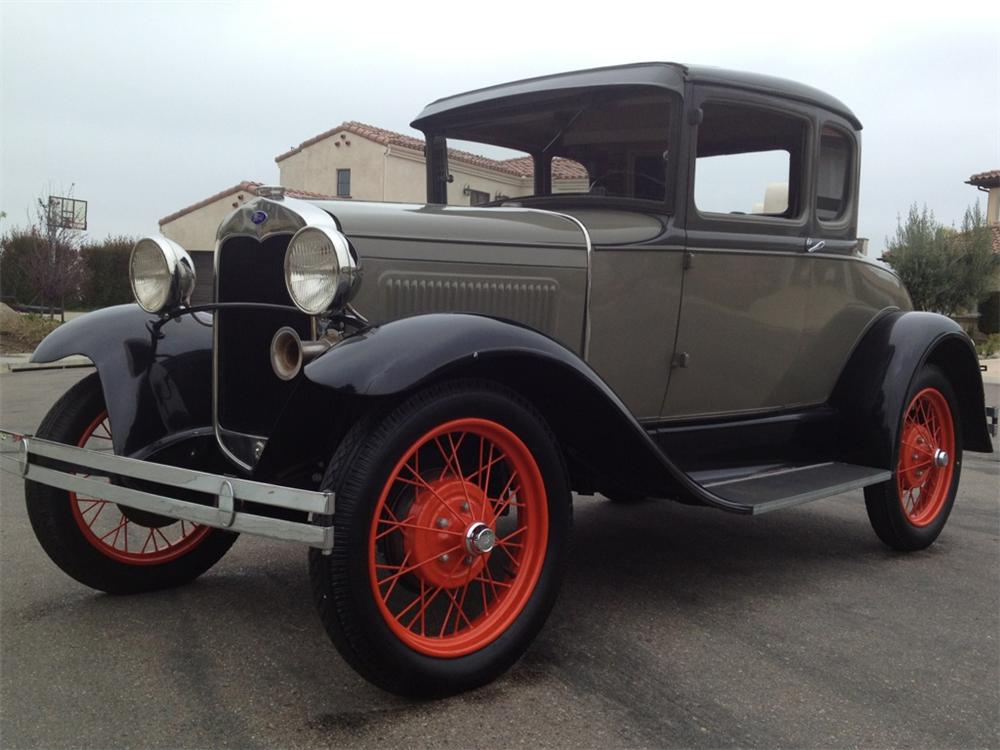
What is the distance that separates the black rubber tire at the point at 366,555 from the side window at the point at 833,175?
2.10m

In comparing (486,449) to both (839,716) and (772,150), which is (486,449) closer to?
(839,716)

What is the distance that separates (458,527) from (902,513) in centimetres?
245

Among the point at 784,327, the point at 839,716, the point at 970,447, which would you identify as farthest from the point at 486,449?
the point at 970,447

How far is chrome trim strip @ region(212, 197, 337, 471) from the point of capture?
9.08 ft

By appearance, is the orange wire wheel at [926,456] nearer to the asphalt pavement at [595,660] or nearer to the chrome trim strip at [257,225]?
the asphalt pavement at [595,660]

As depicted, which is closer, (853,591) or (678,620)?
(678,620)

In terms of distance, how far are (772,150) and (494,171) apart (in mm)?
Answer: 1219

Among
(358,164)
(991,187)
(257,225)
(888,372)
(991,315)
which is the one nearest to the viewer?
(257,225)

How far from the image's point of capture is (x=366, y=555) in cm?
222

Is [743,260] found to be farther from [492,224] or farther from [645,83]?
[492,224]

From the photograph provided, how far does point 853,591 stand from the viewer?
3.50m

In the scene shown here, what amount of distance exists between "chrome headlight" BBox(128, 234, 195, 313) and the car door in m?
1.84

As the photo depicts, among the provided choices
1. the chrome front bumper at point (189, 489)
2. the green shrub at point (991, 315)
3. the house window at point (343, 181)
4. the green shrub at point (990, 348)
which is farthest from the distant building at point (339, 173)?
the green shrub at point (991, 315)

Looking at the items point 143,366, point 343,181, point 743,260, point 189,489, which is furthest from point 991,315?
point 189,489
